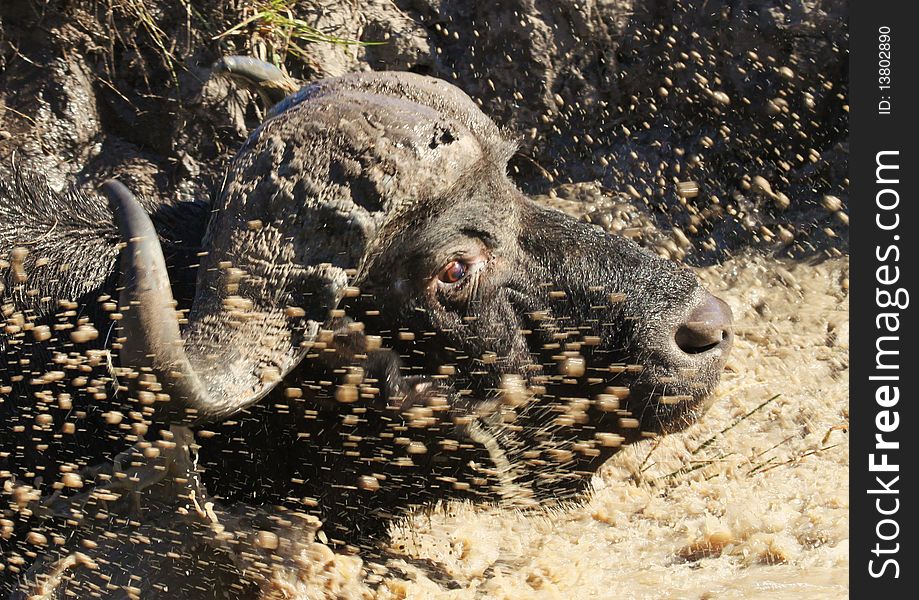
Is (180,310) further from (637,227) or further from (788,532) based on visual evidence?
(637,227)

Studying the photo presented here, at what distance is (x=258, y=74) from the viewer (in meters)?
3.89

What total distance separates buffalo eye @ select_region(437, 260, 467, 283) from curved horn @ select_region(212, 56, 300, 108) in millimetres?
1244

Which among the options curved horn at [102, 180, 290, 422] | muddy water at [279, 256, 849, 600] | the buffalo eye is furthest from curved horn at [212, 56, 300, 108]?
muddy water at [279, 256, 849, 600]

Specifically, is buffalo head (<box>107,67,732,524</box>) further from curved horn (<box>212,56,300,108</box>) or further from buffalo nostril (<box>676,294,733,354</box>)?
curved horn (<box>212,56,300,108</box>)

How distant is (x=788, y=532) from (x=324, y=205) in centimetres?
246

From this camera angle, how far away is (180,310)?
296 centimetres

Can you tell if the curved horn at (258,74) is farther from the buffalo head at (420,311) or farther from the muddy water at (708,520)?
the muddy water at (708,520)

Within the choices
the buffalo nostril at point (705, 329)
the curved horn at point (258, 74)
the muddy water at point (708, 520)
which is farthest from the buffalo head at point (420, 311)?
the curved horn at point (258, 74)

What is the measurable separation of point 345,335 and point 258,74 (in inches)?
54.5

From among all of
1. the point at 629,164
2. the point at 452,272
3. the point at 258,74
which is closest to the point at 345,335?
the point at 452,272

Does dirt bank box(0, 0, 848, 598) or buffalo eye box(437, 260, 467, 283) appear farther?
dirt bank box(0, 0, 848, 598)

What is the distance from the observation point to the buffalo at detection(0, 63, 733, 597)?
2.78m

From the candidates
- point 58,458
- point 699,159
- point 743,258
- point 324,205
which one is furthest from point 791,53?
point 58,458

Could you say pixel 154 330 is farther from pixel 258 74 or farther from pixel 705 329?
pixel 258 74
